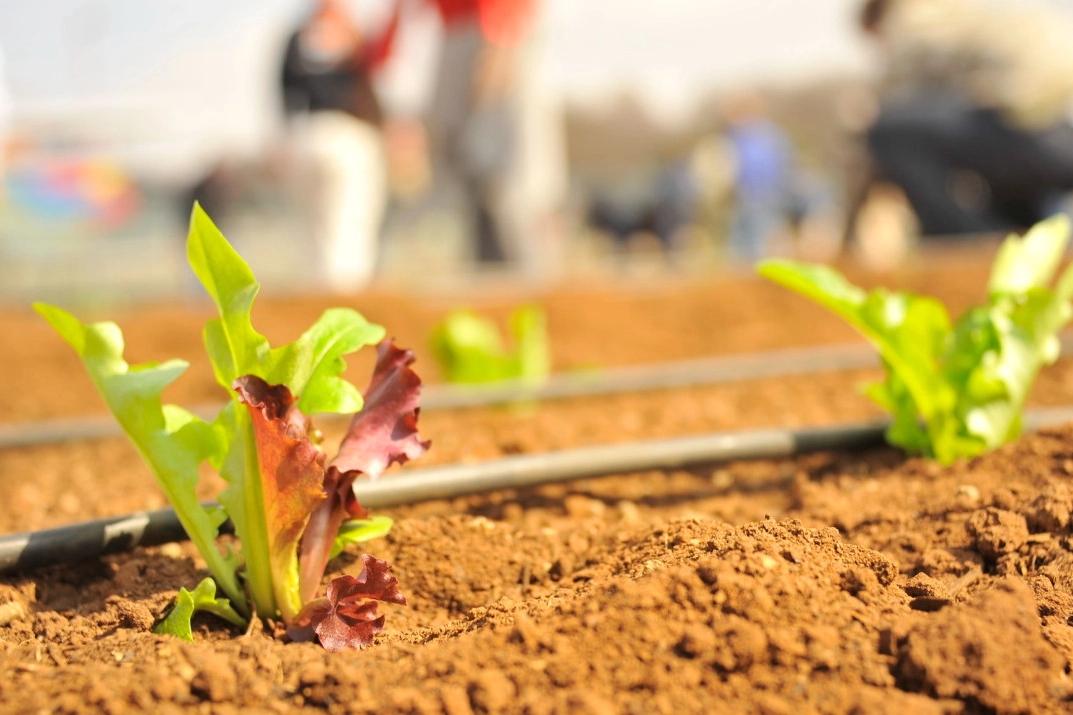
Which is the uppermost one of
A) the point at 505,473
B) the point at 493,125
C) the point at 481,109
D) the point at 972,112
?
the point at 972,112

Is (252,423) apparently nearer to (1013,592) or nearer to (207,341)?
(207,341)

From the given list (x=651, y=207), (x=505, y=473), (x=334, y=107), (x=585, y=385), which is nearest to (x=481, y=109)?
(x=334, y=107)

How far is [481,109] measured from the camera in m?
6.40

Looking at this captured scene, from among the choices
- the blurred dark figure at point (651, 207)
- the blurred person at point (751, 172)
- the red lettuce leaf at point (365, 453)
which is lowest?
the blurred dark figure at point (651, 207)

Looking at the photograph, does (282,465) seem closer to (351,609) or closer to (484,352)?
(351,609)

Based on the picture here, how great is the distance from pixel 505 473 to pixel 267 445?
59cm

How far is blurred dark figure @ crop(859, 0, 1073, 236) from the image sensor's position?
20.5 ft

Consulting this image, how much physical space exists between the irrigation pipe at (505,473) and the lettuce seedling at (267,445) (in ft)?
0.66

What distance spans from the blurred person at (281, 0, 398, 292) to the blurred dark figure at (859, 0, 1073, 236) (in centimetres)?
371

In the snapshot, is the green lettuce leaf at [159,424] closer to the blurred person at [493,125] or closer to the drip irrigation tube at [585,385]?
the drip irrigation tube at [585,385]

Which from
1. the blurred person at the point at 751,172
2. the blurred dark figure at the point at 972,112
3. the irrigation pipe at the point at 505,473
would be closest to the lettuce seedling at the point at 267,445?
the irrigation pipe at the point at 505,473

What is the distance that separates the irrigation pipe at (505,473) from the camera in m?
1.28

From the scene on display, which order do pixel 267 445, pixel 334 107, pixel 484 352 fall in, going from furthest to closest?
1. pixel 334 107
2. pixel 484 352
3. pixel 267 445

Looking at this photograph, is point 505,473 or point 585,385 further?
point 585,385
